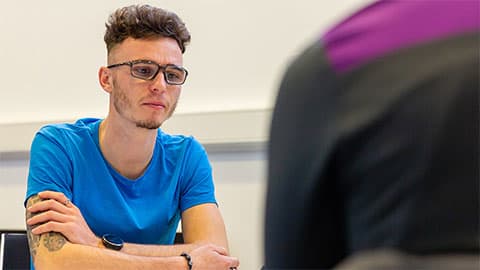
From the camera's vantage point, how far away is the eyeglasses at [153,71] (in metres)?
1.76

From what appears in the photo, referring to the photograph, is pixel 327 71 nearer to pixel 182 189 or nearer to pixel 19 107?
→ pixel 182 189

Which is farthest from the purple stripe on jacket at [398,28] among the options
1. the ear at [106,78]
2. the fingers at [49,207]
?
the ear at [106,78]

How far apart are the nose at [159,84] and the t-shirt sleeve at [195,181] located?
264mm

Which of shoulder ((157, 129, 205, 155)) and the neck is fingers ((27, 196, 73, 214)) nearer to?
the neck

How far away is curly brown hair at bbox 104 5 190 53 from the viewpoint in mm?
1782

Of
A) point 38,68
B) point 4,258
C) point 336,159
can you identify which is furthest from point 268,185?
point 38,68

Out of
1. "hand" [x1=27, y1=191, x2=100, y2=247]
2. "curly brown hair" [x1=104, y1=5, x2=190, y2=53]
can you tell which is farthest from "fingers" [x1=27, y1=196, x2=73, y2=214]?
"curly brown hair" [x1=104, y1=5, x2=190, y2=53]

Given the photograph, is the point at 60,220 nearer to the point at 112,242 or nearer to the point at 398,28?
the point at 112,242

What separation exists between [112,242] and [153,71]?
54 cm

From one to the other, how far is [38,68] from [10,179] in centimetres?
57

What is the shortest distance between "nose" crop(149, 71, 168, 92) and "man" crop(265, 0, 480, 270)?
1340mm

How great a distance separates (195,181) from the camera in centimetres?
186

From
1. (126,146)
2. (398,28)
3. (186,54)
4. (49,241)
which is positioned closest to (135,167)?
(126,146)

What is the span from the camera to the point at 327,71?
0.41m
